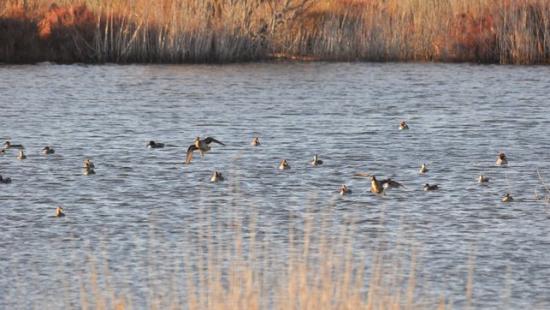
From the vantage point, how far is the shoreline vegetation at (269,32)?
3038 cm

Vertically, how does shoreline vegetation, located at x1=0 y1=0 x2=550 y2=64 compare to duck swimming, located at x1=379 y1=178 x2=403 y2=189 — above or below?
above

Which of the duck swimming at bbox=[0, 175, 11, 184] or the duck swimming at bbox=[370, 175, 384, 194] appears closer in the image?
the duck swimming at bbox=[370, 175, 384, 194]

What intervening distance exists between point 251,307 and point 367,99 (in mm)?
17486

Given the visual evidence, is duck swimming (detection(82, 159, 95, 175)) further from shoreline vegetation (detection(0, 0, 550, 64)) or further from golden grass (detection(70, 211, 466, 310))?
shoreline vegetation (detection(0, 0, 550, 64))

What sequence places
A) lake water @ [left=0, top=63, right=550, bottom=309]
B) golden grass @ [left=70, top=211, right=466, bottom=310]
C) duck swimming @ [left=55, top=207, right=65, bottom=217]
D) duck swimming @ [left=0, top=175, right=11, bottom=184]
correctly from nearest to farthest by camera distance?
1. golden grass @ [left=70, top=211, right=466, bottom=310]
2. lake water @ [left=0, top=63, right=550, bottom=309]
3. duck swimming @ [left=55, top=207, right=65, bottom=217]
4. duck swimming @ [left=0, top=175, right=11, bottom=184]

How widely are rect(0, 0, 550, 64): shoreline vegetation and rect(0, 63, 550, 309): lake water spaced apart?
71 centimetres

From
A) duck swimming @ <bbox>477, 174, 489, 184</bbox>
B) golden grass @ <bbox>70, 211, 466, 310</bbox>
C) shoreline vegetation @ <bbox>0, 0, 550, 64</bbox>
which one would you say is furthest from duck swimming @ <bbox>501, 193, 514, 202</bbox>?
shoreline vegetation @ <bbox>0, 0, 550, 64</bbox>

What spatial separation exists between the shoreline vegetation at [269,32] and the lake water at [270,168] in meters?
0.71

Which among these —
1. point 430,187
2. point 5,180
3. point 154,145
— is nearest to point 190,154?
point 154,145

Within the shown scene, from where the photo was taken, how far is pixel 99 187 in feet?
52.3

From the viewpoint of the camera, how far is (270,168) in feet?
57.5

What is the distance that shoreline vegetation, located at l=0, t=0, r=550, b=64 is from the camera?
99.7 ft

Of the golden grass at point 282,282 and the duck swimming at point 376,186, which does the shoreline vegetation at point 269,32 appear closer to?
the duck swimming at point 376,186

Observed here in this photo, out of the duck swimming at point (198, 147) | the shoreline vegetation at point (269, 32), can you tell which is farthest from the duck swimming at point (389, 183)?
the shoreline vegetation at point (269, 32)
